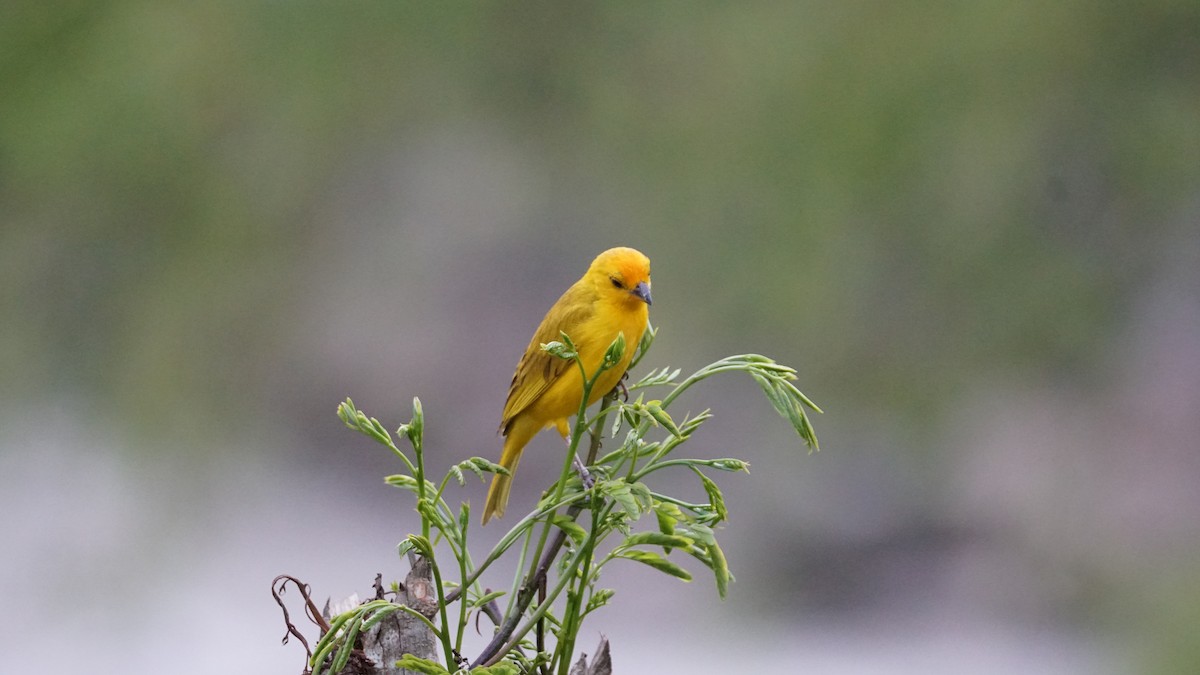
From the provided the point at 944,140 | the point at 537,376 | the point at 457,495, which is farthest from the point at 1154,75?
the point at 537,376

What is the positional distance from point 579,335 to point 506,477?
0.14 metres

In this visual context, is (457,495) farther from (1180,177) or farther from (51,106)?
(1180,177)

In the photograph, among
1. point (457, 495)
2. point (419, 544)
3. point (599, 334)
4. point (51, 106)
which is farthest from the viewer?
point (51, 106)

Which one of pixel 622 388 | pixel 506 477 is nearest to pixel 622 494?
pixel 622 388

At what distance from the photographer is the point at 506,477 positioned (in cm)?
97

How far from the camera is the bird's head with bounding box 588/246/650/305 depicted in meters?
0.98

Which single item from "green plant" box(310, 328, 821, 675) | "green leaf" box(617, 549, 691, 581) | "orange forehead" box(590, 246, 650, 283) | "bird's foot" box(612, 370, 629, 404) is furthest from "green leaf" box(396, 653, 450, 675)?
"orange forehead" box(590, 246, 650, 283)

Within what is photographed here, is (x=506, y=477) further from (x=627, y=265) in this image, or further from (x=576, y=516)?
(x=576, y=516)

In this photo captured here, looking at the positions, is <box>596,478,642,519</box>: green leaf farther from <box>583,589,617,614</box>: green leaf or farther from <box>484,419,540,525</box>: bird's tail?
<box>484,419,540,525</box>: bird's tail

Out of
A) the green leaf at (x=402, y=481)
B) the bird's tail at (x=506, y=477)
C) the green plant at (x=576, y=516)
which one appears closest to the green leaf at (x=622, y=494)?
the green plant at (x=576, y=516)

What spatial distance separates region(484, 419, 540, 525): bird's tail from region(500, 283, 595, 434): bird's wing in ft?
0.08

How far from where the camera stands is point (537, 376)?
1.00 meters

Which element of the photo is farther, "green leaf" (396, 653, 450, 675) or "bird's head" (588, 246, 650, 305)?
"bird's head" (588, 246, 650, 305)

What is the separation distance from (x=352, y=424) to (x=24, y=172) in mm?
1876
